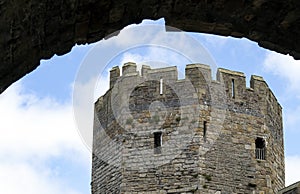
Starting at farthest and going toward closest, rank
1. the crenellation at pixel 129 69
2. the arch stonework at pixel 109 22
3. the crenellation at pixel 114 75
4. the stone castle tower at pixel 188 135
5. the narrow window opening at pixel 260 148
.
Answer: the crenellation at pixel 114 75 → the crenellation at pixel 129 69 → the narrow window opening at pixel 260 148 → the stone castle tower at pixel 188 135 → the arch stonework at pixel 109 22

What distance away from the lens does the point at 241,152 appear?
15.1 metres

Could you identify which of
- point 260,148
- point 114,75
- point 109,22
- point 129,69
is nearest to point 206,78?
point 129,69

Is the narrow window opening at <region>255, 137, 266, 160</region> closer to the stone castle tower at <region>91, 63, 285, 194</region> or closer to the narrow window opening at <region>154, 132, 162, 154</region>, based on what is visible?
the stone castle tower at <region>91, 63, 285, 194</region>

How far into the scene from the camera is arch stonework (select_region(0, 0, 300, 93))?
148 inches

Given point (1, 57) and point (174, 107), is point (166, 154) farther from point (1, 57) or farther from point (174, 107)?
point (1, 57)

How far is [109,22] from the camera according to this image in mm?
4176

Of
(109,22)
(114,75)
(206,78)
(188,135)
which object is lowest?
(109,22)

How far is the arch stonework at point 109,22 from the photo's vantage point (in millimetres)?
3747

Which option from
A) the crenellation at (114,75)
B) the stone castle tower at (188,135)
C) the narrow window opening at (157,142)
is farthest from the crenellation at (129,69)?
the narrow window opening at (157,142)

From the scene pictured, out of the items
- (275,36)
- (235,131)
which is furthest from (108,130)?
(275,36)

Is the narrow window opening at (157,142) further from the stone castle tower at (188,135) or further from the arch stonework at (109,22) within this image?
the arch stonework at (109,22)

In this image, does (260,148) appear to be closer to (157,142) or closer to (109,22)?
(157,142)

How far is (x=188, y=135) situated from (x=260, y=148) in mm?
1832

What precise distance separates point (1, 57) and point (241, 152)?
11.8 meters
